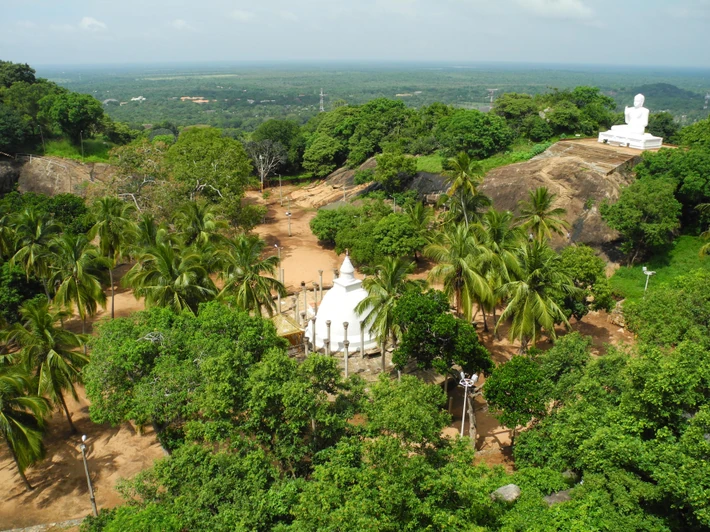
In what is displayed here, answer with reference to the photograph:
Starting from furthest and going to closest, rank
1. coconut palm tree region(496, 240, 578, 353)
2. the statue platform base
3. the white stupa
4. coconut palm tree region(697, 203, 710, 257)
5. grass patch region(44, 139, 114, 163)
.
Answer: grass patch region(44, 139, 114, 163), the statue platform base, coconut palm tree region(697, 203, 710, 257), the white stupa, coconut palm tree region(496, 240, 578, 353)

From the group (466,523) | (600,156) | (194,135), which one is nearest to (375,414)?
(466,523)

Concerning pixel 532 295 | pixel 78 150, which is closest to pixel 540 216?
pixel 532 295

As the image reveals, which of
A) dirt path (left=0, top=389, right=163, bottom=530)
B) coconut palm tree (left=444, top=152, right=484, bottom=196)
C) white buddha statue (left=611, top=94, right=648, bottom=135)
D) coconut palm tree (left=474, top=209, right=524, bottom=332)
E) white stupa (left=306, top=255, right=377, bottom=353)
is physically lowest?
dirt path (left=0, top=389, right=163, bottom=530)

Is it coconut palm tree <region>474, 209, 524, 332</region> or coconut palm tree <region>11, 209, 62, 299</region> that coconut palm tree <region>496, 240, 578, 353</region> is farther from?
coconut palm tree <region>11, 209, 62, 299</region>

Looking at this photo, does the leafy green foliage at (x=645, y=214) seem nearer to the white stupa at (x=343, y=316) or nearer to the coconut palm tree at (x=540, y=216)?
the coconut palm tree at (x=540, y=216)

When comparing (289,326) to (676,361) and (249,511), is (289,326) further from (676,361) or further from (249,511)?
(676,361)

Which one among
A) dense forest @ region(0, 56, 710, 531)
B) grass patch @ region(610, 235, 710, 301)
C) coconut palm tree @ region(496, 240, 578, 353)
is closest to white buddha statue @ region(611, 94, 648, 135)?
dense forest @ region(0, 56, 710, 531)

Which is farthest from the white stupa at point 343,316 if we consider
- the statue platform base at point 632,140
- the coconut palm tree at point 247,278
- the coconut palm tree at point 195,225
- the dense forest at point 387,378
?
the statue platform base at point 632,140
